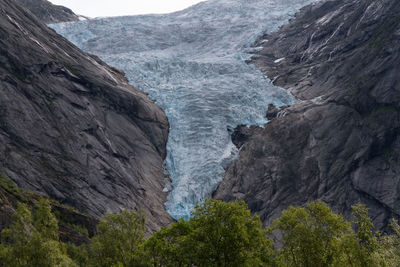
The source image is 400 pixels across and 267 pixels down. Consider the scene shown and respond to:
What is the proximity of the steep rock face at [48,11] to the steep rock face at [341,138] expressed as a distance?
Result: 207 feet

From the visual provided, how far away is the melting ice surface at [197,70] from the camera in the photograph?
56750 mm

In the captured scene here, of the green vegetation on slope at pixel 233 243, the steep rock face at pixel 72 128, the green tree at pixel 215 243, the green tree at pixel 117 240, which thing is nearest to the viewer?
the green vegetation on slope at pixel 233 243

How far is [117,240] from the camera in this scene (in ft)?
82.4

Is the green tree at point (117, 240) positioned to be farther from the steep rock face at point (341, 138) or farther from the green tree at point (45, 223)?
the steep rock face at point (341, 138)

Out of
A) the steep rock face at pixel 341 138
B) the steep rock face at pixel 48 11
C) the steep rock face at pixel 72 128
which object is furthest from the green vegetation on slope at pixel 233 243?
the steep rock face at pixel 48 11

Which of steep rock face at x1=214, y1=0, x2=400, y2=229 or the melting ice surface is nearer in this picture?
steep rock face at x1=214, y1=0, x2=400, y2=229

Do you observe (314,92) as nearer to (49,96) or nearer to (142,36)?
(49,96)

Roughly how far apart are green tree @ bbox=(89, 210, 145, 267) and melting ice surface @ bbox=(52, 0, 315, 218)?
22952 mm

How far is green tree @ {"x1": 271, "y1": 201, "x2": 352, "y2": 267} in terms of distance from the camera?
847 inches

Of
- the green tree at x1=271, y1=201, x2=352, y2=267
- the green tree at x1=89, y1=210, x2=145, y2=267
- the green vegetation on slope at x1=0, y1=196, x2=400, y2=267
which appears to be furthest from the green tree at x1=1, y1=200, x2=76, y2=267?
the green tree at x1=271, y1=201, x2=352, y2=267

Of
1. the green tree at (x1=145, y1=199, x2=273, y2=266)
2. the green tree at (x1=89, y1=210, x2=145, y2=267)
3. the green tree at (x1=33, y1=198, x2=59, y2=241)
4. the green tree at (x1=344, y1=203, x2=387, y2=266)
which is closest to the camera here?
the green tree at (x1=344, y1=203, x2=387, y2=266)

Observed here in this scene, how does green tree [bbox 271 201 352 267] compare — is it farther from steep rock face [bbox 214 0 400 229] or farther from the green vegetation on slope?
steep rock face [bbox 214 0 400 229]

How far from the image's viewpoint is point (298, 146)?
171ft

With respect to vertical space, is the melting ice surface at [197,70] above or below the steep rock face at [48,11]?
below
